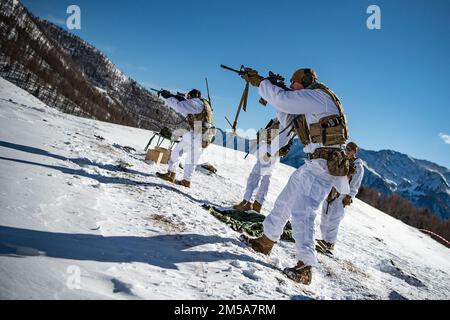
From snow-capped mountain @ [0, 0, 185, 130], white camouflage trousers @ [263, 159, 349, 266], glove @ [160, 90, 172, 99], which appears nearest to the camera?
white camouflage trousers @ [263, 159, 349, 266]

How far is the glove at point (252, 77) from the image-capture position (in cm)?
654

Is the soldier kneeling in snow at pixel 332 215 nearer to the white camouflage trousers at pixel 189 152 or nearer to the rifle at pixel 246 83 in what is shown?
the rifle at pixel 246 83

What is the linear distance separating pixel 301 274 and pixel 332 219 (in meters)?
4.20

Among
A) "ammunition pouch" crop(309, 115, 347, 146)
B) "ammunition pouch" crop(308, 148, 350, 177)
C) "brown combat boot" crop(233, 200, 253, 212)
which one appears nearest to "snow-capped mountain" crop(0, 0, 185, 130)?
"brown combat boot" crop(233, 200, 253, 212)

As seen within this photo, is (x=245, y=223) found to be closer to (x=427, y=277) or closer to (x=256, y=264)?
(x=256, y=264)

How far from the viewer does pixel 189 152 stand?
9297mm

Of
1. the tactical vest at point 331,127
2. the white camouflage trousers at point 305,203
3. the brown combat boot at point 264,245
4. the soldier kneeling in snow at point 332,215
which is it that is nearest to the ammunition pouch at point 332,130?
the tactical vest at point 331,127

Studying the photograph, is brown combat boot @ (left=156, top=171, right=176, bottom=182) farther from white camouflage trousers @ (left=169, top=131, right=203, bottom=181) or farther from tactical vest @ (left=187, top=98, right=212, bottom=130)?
tactical vest @ (left=187, top=98, right=212, bottom=130)

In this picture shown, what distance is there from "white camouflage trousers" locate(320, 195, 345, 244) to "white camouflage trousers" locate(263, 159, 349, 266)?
3.65m

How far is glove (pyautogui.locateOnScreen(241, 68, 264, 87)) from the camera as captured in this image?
257 inches

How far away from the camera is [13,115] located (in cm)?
1097

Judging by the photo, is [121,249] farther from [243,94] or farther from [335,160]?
[243,94]

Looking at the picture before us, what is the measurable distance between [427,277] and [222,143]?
24.4m
